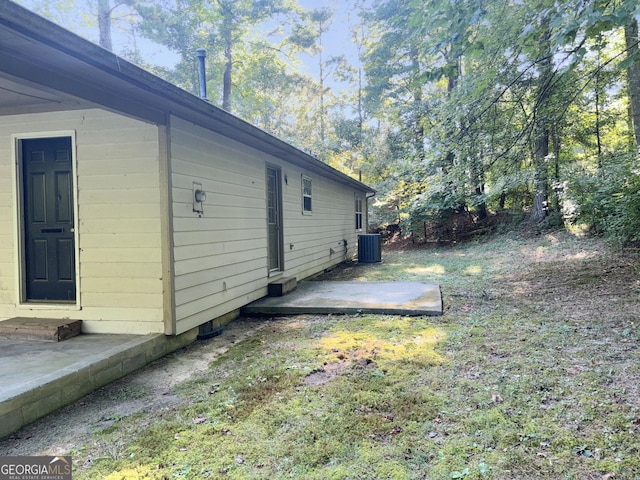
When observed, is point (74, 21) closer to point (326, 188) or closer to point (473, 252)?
point (326, 188)

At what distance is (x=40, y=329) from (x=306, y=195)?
5.52 m

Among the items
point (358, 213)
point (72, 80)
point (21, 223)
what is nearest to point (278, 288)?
point (21, 223)

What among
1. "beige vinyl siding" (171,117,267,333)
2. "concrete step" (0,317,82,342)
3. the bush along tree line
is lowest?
"concrete step" (0,317,82,342)

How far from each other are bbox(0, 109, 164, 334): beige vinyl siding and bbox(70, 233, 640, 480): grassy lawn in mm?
1062

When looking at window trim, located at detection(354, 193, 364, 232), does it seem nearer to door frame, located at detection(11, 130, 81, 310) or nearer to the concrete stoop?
the concrete stoop

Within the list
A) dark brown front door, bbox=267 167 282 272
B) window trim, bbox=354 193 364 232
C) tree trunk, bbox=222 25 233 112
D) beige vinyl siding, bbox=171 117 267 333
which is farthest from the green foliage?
tree trunk, bbox=222 25 233 112

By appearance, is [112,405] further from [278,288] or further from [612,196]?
[612,196]

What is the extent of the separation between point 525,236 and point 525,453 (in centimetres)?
1234

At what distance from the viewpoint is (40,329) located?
3.52 m

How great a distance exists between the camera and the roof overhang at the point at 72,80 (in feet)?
6.44

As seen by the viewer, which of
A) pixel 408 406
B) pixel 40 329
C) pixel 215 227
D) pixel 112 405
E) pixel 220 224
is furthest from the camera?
pixel 220 224

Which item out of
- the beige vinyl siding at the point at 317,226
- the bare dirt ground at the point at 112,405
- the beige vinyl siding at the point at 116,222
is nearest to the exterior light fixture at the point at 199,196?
the beige vinyl siding at the point at 116,222

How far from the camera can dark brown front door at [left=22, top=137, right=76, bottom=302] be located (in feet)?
12.9

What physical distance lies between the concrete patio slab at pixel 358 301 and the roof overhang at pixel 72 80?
2447 millimetres
